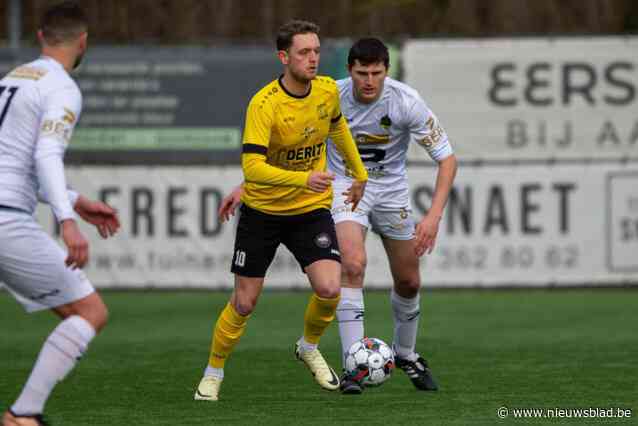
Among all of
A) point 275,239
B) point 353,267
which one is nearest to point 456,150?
point 353,267

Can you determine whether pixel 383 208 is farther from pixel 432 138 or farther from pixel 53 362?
pixel 53 362

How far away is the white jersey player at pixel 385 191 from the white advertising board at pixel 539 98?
27.7ft

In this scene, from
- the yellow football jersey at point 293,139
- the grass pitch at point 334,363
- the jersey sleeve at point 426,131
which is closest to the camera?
the grass pitch at point 334,363

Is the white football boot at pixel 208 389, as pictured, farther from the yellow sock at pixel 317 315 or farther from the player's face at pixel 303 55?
the player's face at pixel 303 55

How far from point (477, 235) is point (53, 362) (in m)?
11.5

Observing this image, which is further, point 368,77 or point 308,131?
point 368,77

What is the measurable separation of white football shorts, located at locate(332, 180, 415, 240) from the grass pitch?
3.31 ft

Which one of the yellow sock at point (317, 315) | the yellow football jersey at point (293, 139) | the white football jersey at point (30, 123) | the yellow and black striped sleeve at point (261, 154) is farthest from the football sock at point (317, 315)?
the white football jersey at point (30, 123)

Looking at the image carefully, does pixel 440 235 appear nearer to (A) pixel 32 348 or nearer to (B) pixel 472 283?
(B) pixel 472 283

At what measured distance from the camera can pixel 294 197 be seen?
8.56 meters

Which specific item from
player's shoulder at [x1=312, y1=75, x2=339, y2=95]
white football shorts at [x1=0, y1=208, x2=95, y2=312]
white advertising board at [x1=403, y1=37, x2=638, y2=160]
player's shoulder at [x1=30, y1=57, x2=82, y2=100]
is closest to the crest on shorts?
player's shoulder at [x1=312, y1=75, x2=339, y2=95]

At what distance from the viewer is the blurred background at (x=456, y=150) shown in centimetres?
1766

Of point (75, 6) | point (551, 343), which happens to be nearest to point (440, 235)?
point (551, 343)

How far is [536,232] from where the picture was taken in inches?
696
